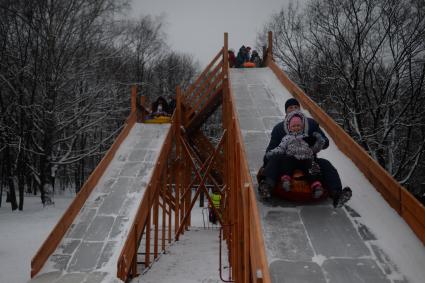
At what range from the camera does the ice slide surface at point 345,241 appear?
314 centimetres

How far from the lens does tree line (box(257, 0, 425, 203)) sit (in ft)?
46.2

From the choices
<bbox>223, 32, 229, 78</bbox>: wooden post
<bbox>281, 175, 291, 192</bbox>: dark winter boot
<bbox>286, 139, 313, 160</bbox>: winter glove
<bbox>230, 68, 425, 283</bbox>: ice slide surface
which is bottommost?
<bbox>230, 68, 425, 283</bbox>: ice slide surface

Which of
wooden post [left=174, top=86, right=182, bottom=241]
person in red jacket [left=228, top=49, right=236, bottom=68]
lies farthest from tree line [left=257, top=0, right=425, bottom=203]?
wooden post [left=174, top=86, right=182, bottom=241]

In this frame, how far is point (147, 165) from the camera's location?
914 centimetres

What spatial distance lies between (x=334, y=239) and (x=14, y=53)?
56.3ft

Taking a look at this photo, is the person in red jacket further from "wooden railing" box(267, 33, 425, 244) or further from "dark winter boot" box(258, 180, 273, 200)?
"dark winter boot" box(258, 180, 273, 200)

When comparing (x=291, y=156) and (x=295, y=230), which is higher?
(x=291, y=156)

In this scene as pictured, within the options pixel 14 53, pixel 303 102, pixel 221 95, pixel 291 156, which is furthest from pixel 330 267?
pixel 14 53

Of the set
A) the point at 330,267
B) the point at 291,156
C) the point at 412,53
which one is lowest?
the point at 330,267

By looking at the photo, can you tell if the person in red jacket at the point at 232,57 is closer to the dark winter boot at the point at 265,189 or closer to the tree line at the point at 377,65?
the tree line at the point at 377,65

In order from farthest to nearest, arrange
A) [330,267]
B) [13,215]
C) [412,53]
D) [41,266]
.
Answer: [412,53]
[13,215]
[41,266]
[330,267]

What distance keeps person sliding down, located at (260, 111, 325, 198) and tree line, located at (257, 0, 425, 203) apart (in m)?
9.71

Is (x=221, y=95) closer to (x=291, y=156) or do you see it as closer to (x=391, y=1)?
(x=391, y=1)

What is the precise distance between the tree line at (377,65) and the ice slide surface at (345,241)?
9.59 meters
